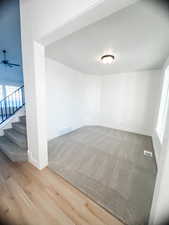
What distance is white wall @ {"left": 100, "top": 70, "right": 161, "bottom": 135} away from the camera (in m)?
3.33

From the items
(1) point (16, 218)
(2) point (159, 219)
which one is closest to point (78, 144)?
(1) point (16, 218)

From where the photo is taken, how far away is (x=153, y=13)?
3.89 feet

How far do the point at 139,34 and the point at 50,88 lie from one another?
7.67ft

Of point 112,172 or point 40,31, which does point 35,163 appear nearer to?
point 112,172

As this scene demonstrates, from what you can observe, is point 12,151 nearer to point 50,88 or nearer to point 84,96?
point 50,88

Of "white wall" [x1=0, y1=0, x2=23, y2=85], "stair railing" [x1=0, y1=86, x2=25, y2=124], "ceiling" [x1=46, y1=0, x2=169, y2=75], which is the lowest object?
"stair railing" [x1=0, y1=86, x2=25, y2=124]

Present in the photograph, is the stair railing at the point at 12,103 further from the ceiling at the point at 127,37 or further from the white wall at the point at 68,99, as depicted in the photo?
the ceiling at the point at 127,37

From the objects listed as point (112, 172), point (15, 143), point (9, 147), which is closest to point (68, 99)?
point (15, 143)

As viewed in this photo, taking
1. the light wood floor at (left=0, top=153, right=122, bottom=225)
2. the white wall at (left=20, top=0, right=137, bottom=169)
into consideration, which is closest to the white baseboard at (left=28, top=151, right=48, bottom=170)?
the white wall at (left=20, top=0, right=137, bottom=169)

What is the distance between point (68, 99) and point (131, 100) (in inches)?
96.0

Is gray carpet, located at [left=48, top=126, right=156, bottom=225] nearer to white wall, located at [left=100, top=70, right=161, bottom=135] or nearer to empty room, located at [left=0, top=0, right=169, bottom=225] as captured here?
empty room, located at [left=0, top=0, right=169, bottom=225]

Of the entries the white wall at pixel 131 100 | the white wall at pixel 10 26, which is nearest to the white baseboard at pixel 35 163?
the white wall at pixel 10 26

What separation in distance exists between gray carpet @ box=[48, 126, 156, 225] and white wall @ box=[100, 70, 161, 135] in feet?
3.36

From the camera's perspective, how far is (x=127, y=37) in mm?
1667
